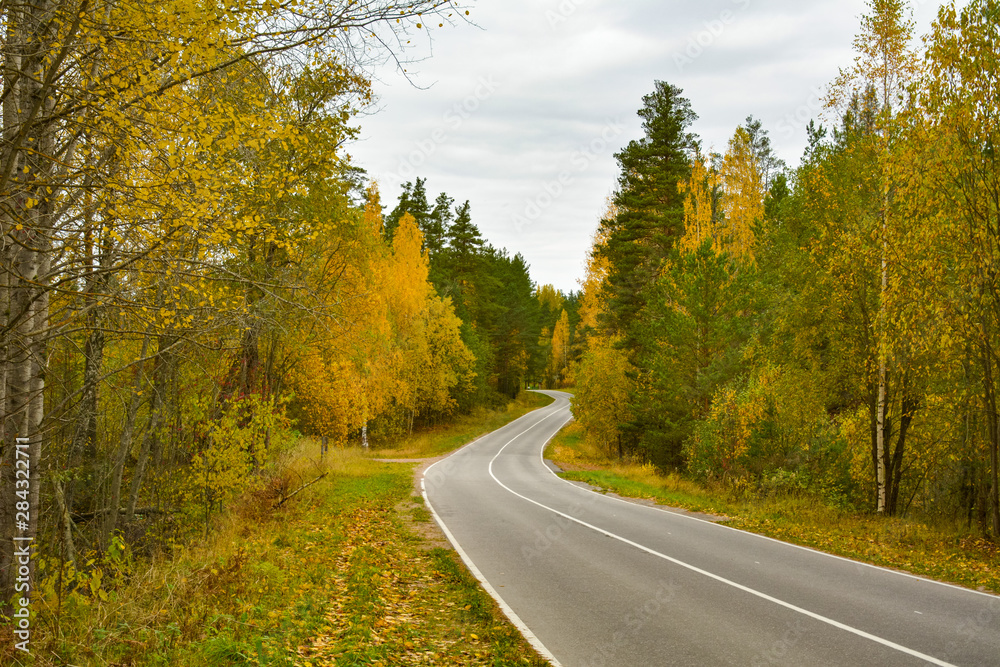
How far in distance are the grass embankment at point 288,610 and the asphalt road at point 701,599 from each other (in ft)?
2.28

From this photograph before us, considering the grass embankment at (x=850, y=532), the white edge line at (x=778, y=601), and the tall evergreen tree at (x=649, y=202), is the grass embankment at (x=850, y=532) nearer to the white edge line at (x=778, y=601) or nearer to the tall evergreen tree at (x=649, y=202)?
the white edge line at (x=778, y=601)

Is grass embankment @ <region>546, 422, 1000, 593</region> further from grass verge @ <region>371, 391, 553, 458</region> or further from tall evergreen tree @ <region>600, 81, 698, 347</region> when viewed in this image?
grass verge @ <region>371, 391, 553, 458</region>

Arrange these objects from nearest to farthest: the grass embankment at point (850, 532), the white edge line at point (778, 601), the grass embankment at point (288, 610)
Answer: the grass embankment at point (288, 610), the white edge line at point (778, 601), the grass embankment at point (850, 532)

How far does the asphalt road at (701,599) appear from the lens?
5.95 m

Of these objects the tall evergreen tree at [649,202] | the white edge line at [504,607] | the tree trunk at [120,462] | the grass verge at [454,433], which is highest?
the tall evergreen tree at [649,202]

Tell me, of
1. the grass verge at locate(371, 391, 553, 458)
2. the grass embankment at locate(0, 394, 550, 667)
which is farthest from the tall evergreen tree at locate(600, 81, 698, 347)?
the grass embankment at locate(0, 394, 550, 667)

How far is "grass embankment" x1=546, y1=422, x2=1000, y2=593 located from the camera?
9462 mm

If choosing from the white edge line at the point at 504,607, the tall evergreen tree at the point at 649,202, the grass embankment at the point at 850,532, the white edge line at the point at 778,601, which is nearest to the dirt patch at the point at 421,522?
the white edge line at the point at 504,607

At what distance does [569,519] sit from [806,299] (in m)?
8.69

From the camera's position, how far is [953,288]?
10.8 m

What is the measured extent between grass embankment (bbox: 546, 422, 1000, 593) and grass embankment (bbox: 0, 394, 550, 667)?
22.9 ft

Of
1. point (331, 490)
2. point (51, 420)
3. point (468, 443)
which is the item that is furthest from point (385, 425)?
point (51, 420)

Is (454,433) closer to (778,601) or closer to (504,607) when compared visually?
(504,607)

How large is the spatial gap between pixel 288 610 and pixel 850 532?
435 inches
